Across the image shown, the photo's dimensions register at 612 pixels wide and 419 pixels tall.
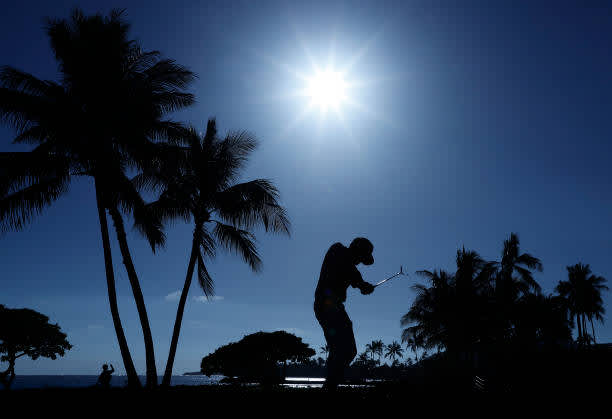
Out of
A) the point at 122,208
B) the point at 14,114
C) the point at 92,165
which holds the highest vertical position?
the point at 14,114

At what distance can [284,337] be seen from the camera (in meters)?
45.5

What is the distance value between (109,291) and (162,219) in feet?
13.4

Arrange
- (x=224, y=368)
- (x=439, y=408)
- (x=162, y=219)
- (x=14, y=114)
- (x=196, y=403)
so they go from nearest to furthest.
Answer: (x=439, y=408) < (x=196, y=403) < (x=14, y=114) < (x=162, y=219) < (x=224, y=368)

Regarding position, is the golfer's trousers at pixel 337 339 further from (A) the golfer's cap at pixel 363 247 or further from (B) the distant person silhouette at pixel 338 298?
(A) the golfer's cap at pixel 363 247

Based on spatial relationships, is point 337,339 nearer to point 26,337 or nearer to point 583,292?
point 26,337

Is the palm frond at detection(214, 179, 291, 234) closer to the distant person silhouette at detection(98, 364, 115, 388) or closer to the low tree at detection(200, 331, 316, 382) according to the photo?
the distant person silhouette at detection(98, 364, 115, 388)

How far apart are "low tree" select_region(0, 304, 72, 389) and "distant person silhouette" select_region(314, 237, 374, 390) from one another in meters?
37.1

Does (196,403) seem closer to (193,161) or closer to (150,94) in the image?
(150,94)

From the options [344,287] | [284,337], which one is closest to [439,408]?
[344,287]

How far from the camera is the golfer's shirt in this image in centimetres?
507

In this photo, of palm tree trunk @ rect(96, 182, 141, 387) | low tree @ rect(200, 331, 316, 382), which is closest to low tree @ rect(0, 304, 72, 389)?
low tree @ rect(200, 331, 316, 382)

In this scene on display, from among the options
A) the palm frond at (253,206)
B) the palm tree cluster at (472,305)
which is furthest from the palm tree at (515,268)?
the palm frond at (253,206)

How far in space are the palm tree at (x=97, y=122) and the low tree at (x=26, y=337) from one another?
25571 mm

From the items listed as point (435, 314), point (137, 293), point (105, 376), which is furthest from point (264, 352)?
point (137, 293)
